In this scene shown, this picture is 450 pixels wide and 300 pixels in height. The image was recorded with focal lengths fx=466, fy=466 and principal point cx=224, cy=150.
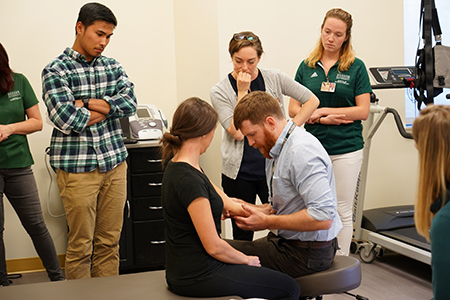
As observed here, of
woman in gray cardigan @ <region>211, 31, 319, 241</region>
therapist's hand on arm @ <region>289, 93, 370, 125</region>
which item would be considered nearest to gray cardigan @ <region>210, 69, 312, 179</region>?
woman in gray cardigan @ <region>211, 31, 319, 241</region>

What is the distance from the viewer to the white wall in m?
3.38

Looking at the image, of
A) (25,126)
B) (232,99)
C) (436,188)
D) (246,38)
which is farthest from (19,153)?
(436,188)

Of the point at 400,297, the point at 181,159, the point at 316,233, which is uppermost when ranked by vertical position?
the point at 181,159

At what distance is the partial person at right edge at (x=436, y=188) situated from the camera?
1.12m

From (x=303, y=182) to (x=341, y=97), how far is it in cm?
112

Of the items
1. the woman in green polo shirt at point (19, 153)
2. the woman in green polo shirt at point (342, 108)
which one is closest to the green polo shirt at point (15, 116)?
the woman in green polo shirt at point (19, 153)

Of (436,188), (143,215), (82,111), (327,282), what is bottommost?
(143,215)

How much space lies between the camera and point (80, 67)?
232cm

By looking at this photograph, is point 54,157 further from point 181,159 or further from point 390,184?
point 390,184

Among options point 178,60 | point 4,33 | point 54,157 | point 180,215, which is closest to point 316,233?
point 180,215

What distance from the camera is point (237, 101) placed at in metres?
2.45

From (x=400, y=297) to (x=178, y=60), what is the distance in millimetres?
2440

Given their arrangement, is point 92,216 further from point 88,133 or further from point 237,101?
point 237,101

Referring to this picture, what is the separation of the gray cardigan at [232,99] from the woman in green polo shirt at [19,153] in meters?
1.11
